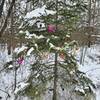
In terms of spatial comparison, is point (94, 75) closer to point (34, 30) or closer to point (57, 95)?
point (57, 95)

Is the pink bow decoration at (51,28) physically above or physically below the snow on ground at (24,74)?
above

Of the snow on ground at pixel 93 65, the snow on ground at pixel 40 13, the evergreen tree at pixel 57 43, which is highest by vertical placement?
the snow on ground at pixel 40 13

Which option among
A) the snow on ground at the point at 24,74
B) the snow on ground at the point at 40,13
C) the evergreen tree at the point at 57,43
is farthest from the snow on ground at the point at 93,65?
the snow on ground at the point at 40,13

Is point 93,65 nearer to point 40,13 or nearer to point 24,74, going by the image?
point 24,74

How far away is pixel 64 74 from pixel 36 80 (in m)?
0.65

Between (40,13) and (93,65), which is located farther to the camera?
(93,65)

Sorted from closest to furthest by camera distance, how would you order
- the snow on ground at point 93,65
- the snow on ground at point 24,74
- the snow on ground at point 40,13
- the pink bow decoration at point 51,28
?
the snow on ground at point 40,13
the pink bow decoration at point 51,28
the snow on ground at point 24,74
the snow on ground at point 93,65

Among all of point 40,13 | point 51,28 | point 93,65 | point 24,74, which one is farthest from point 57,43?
point 93,65

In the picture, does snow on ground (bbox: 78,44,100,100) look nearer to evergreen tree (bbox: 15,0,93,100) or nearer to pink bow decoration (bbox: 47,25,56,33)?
evergreen tree (bbox: 15,0,93,100)

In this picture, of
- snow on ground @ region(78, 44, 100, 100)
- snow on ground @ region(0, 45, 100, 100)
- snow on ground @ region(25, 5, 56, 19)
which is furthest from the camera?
snow on ground @ region(78, 44, 100, 100)

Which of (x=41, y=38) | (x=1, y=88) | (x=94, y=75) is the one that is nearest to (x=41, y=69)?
(x=41, y=38)

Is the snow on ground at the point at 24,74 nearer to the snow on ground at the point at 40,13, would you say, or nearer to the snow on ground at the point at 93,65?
the snow on ground at the point at 93,65

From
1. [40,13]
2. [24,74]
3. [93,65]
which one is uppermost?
[40,13]

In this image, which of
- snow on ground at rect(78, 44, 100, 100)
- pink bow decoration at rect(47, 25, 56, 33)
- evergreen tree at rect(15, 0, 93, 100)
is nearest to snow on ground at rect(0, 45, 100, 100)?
snow on ground at rect(78, 44, 100, 100)
